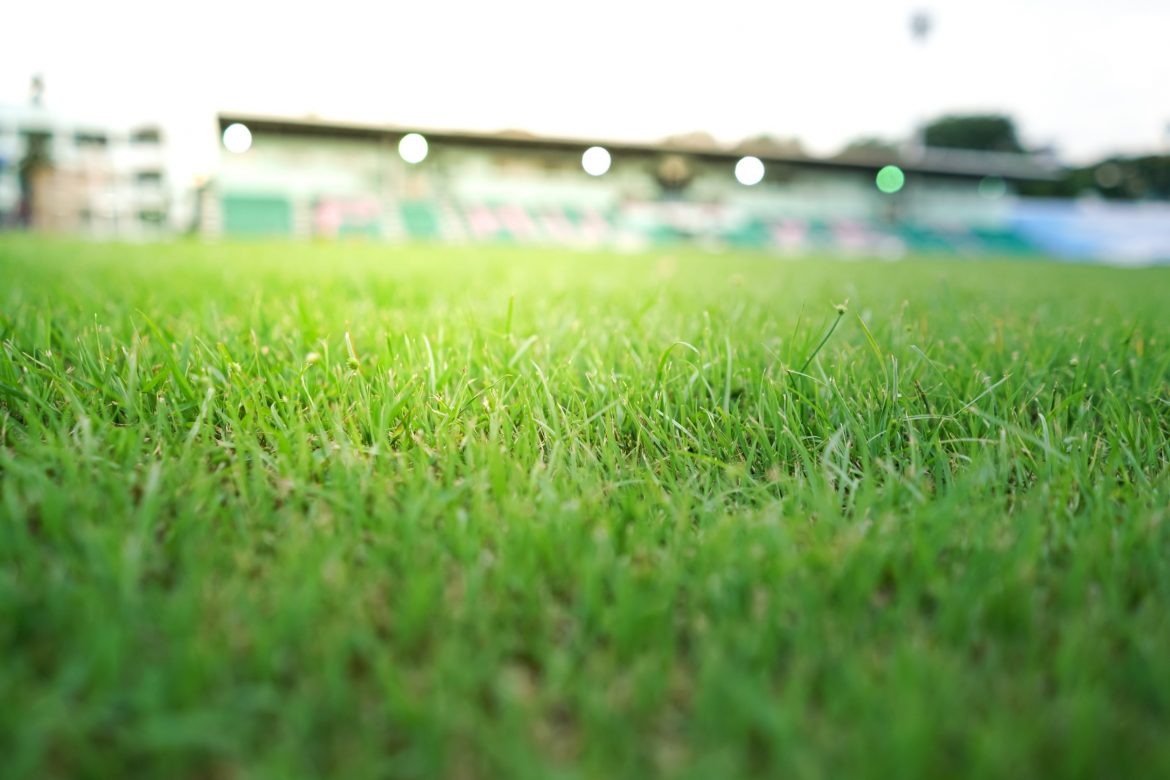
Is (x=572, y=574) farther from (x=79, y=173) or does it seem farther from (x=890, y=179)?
(x=79, y=173)

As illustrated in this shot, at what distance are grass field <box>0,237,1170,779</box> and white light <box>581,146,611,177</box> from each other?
2408cm

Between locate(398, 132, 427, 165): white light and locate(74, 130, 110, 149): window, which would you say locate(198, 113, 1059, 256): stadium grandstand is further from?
locate(74, 130, 110, 149): window

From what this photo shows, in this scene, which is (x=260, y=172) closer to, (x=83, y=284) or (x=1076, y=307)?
(x=83, y=284)

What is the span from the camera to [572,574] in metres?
0.64

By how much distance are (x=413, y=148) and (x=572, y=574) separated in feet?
77.9

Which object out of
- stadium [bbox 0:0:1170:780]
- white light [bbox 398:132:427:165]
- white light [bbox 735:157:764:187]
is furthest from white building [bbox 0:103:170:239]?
stadium [bbox 0:0:1170:780]

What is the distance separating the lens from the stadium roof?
21.1m

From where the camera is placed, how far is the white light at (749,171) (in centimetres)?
2488

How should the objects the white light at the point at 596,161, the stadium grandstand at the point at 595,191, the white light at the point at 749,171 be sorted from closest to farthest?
the stadium grandstand at the point at 595,191 → the white light at the point at 596,161 → the white light at the point at 749,171

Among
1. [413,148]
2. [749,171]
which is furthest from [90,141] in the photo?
[749,171]

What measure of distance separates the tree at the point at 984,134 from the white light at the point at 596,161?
33671 mm

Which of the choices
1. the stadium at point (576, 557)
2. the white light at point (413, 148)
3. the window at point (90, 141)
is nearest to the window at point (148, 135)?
the window at point (90, 141)

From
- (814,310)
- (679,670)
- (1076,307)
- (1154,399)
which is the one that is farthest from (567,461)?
(1076,307)

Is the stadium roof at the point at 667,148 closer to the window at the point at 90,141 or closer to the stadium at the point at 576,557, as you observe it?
the window at the point at 90,141
